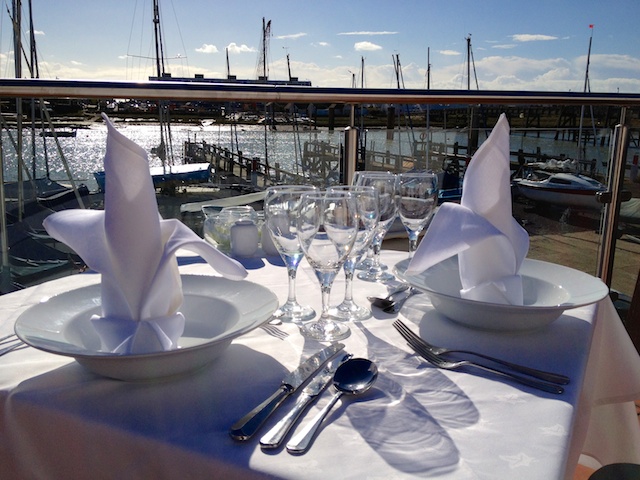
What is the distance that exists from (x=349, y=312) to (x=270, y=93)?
45.3 inches

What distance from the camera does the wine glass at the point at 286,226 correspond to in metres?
0.86

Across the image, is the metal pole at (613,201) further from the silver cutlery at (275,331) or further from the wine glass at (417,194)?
the silver cutlery at (275,331)

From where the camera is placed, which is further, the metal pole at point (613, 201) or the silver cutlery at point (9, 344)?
the metal pole at point (613, 201)

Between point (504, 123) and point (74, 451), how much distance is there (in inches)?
34.8

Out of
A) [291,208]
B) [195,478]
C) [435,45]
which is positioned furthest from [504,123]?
[435,45]

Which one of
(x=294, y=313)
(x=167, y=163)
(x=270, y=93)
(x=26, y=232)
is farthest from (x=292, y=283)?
(x=167, y=163)

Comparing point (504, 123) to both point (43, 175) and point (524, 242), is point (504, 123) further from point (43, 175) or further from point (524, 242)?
point (43, 175)

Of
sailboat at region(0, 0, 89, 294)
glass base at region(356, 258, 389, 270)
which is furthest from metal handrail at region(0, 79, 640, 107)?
sailboat at region(0, 0, 89, 294)

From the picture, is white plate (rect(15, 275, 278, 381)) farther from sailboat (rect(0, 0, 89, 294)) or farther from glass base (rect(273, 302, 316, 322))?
sailboat (rect(0, 0, 89, 294))

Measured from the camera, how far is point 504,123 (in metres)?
0.99

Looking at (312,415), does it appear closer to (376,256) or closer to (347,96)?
(376,256)

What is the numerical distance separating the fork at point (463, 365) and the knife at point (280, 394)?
0.39 feet

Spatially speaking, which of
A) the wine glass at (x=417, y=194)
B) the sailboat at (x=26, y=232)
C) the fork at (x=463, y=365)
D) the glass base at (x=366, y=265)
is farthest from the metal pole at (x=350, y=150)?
the sailboat at (x=26, y=232)

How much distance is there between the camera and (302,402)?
0.61 m
